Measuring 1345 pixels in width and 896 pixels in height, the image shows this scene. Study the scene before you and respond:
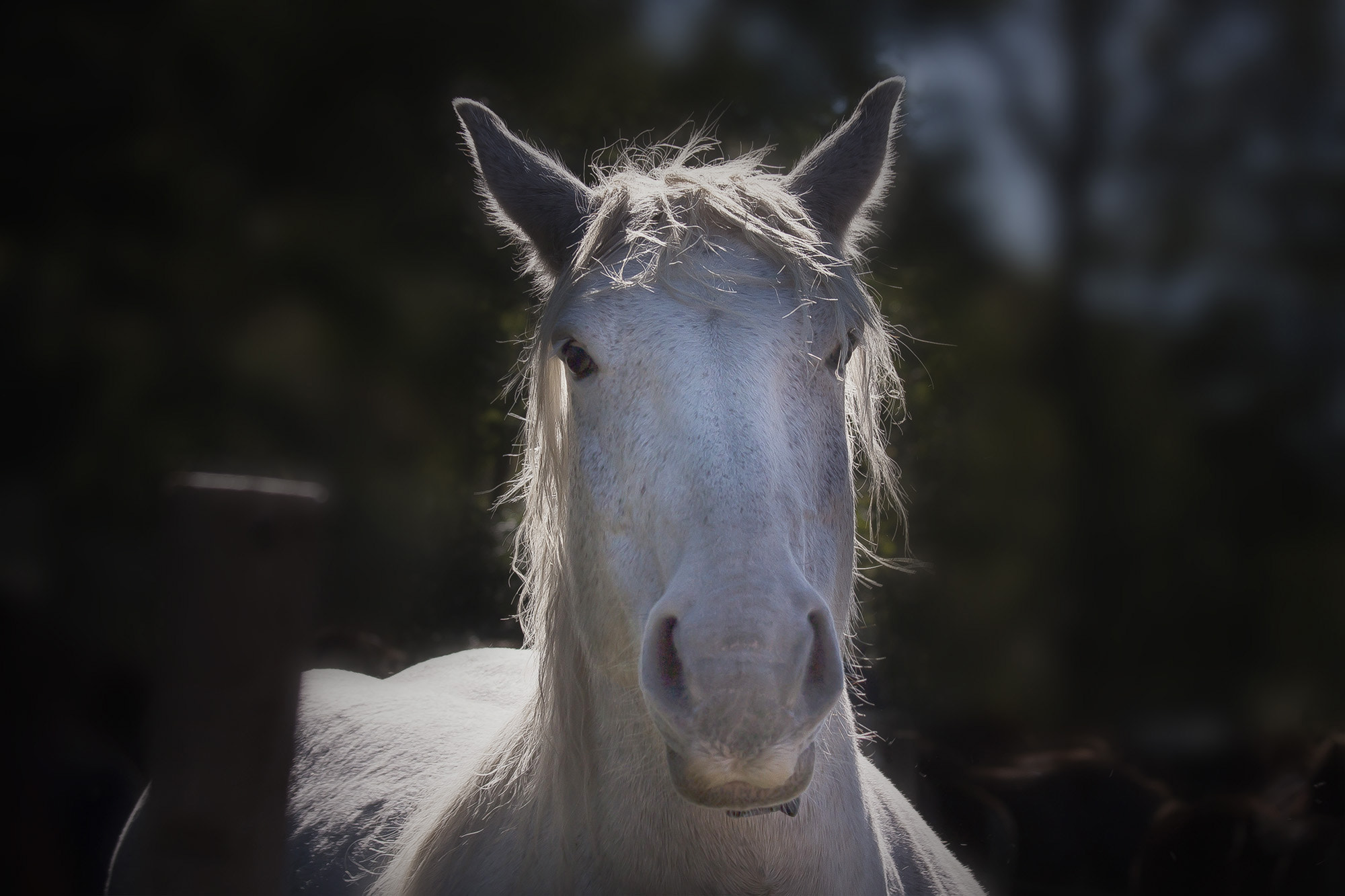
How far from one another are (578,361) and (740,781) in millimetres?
824

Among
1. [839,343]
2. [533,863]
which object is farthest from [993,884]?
[839,343]

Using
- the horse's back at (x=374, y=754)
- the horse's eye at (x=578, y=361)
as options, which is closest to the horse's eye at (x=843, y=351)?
the horse's eye at (x=578, y=361)

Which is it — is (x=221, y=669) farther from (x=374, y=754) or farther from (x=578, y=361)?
(x=374, y=754)

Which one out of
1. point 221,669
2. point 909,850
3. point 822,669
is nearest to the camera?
point 221,669

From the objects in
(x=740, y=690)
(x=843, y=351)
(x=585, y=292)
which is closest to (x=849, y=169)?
(x=843, y=351)

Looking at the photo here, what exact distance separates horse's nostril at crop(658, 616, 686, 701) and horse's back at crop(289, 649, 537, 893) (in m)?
0.98

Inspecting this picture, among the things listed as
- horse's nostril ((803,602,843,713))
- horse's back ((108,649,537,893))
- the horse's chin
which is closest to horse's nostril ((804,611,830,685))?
horse's nostril ((803,602,843,713))

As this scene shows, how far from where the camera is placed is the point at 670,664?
1.11 metres

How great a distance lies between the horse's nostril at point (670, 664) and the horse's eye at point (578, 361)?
555 millimetres

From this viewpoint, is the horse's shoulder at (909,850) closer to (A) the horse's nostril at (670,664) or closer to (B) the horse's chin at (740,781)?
(B) the horse's chin at (740,781)

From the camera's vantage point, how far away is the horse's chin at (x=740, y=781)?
1031 millimetres

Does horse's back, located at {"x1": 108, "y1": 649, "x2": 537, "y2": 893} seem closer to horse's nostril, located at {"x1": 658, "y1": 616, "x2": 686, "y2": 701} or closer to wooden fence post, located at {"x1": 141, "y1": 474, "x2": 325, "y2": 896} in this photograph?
horse's nostril, located at {"x1": 658, "y1": 616, "x2": 686, "y2": 701}

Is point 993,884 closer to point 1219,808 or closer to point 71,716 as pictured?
point 1219,808

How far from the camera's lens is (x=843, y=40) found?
9.27ft
